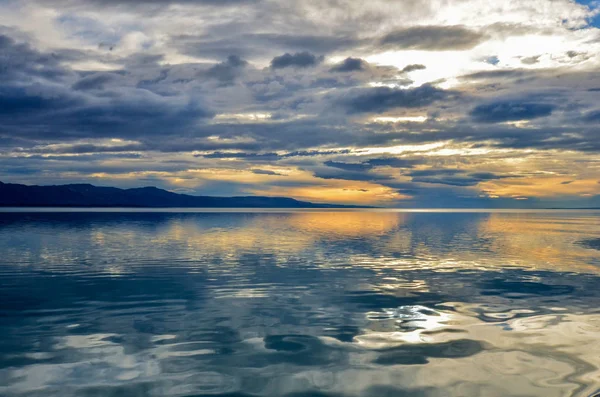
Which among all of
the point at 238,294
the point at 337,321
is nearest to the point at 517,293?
the point at 337,321

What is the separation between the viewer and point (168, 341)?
56.7 feet

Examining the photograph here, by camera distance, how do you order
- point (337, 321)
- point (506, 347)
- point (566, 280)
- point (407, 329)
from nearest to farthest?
1. point (506, 347)
2. point (407, 329)
3. point (337, 321)
4. point (566, 280)

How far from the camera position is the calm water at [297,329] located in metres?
13.6

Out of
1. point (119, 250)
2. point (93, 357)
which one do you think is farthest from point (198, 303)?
point (119, 250)

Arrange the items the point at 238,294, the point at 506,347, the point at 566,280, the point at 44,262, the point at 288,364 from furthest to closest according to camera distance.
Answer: the point at 44,262 < the point at 566,280 < the point at 238,294 < the point at 506,347 < the point at 288,364

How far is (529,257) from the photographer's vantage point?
152ft

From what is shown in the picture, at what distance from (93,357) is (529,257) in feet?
137

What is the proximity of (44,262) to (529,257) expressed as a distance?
43040 mm

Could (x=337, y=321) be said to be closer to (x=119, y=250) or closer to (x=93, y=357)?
(x=93, y=357)

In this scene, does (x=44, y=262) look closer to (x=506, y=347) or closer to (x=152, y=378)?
(x=152, y=378)

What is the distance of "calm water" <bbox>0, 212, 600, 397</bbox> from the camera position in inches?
534

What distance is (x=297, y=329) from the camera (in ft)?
63.0

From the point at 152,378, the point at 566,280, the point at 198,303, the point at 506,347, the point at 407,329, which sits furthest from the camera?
the point at 566,280

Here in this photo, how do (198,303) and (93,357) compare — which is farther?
(198,303)
